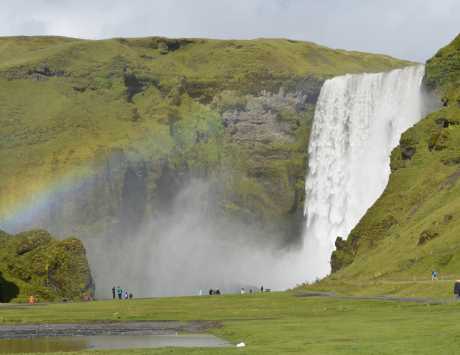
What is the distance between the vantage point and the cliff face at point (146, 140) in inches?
6516

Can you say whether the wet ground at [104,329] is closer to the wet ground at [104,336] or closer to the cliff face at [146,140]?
the wet ground at [104,336]

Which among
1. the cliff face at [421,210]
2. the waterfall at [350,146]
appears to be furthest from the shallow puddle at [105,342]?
the waterfall at [350,146]

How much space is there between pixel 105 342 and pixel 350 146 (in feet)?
348

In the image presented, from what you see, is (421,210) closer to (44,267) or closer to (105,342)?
(44,267)

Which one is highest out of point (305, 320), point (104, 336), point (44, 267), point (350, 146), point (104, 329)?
point (350, 146)

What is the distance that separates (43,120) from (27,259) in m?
71.3

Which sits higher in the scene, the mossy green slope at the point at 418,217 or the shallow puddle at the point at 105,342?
the mossy green slope at the point at 418,217

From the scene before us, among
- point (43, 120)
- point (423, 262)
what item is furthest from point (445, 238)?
point (43, 120)

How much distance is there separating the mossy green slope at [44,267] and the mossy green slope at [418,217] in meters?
31.0

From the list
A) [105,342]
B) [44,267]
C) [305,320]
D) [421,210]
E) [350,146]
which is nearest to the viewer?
[105,342]

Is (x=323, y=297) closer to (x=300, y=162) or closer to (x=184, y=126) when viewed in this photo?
(x=300, y=162)

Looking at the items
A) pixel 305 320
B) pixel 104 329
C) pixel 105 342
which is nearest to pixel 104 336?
pixel 105 342

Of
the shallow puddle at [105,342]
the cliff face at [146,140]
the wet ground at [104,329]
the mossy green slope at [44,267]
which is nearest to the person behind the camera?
the shallow puddle at [105,342]

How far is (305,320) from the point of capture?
4988cm
